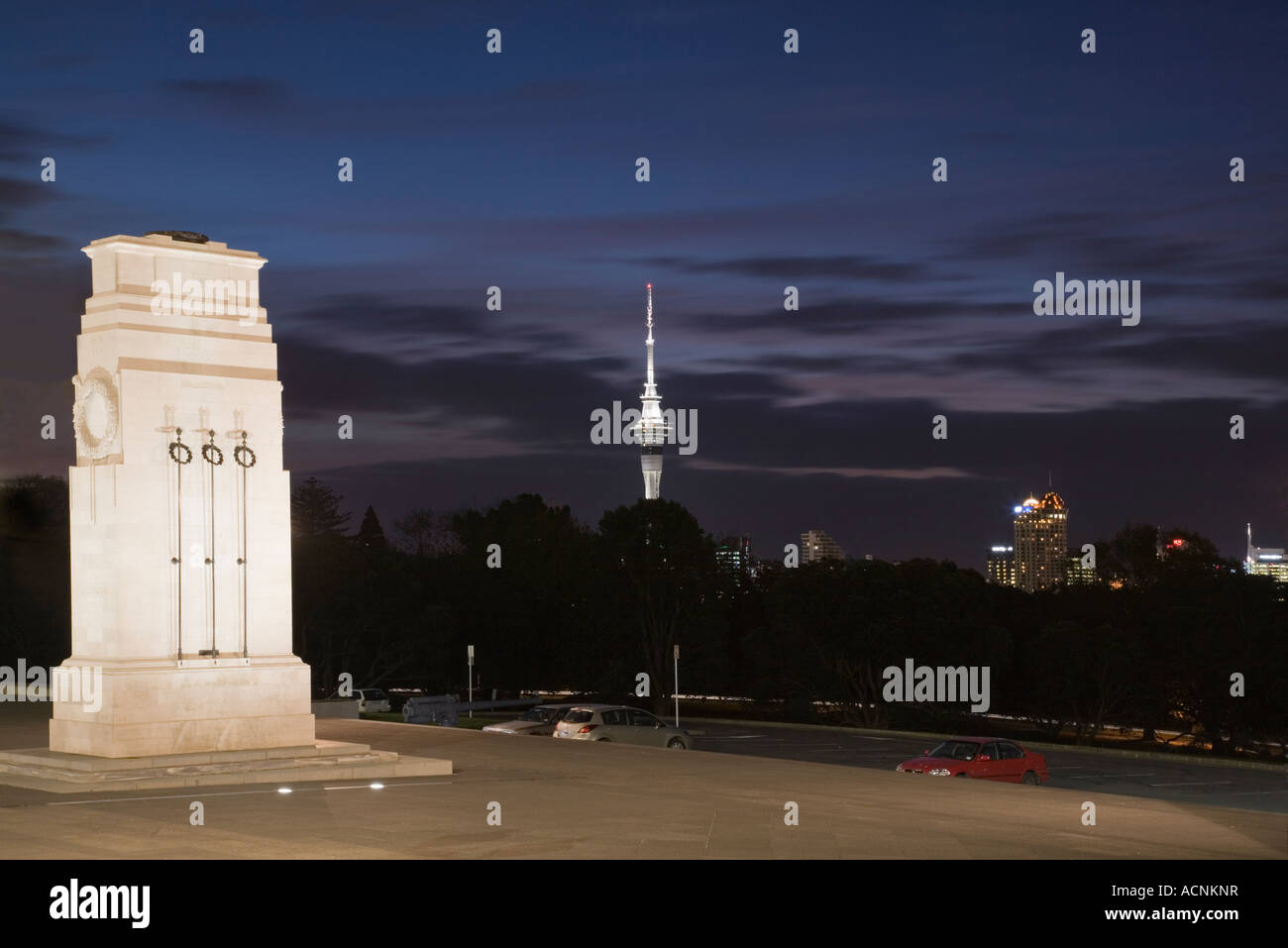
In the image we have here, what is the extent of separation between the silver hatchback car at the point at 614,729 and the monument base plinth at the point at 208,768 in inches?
448

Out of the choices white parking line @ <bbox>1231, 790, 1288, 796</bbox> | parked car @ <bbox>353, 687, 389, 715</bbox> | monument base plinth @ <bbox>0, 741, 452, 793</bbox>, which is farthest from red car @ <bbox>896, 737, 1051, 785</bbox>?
parked car @ <bbox>353, 687, 389, 715</bbox>

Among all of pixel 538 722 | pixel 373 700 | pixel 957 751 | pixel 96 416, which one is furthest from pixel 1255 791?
pixel 96 416

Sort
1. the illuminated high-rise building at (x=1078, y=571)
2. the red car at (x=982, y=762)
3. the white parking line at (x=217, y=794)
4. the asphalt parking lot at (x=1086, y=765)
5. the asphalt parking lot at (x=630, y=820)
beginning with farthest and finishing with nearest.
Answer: the illuminated high-rise building at (x=1078, y=571) → the asphalt parking lot at (x=1086, y=765) → the red car at (x=982, y=762) → the white parking line at (x=217, y=794) → the asphalt parking lot at (x=630, y=820)

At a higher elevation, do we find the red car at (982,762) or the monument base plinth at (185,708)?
the monument base plinth at (185,708)

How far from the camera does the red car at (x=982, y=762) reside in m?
27.0

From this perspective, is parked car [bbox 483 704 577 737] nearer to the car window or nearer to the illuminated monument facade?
the car window

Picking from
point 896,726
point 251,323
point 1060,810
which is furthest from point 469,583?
point 1060,810

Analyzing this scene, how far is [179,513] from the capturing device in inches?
824

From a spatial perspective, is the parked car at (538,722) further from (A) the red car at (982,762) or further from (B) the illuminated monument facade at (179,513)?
(B) the illuminated monument facade at (179,513)

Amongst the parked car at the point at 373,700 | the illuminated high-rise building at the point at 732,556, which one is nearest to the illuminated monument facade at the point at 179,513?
the parked car at the point at 373,700

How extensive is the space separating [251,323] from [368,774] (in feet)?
22.4

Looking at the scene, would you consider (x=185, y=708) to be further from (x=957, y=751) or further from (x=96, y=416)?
(x=957, y=751)

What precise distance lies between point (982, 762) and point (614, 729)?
8.98 metres

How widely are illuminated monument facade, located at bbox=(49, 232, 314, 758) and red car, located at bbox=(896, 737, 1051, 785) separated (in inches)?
451
